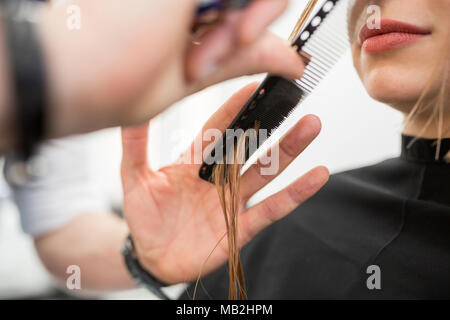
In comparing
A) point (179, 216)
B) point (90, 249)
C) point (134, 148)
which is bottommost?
point (90, 249)

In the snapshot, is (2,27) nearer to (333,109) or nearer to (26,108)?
(26,108)

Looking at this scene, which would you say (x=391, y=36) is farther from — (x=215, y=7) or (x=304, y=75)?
(x=215, y=7)

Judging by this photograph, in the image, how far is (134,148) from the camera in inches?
26.7

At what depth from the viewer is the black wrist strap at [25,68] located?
0.28 metres

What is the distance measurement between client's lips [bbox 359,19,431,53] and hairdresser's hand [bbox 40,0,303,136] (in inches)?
17.0

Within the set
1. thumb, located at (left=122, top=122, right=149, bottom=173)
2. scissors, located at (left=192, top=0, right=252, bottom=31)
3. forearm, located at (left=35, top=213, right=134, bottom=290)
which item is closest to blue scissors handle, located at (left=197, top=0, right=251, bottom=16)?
scissors, located at (left=192, top=0, right=252, bottom=31)

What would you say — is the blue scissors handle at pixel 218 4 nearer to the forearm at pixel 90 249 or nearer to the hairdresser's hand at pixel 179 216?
the hairdresser's hand at pixel 179 216

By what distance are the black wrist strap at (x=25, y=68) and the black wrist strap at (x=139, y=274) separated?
0.50m

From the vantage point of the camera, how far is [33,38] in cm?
29

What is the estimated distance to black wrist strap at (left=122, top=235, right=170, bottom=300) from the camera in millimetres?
746

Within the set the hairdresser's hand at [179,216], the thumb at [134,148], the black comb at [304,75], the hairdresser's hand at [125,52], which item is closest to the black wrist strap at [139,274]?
the hairdresser's hand at [179,216]

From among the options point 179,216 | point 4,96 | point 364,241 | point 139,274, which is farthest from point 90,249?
point 4,96

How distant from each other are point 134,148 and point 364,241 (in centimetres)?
47
